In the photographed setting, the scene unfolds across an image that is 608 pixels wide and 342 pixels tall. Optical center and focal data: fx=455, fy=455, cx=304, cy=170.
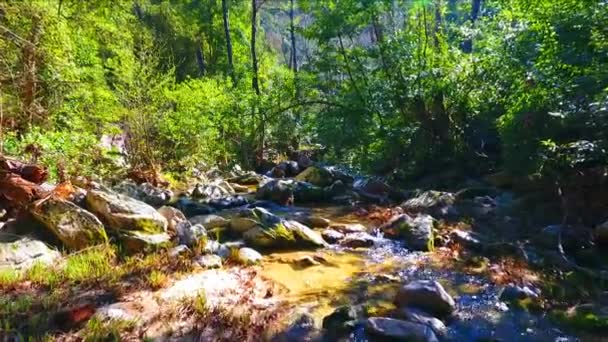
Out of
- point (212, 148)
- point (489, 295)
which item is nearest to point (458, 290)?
point (489, 295)

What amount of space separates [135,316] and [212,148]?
10505mm

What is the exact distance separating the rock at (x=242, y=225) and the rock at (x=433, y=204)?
3.36m

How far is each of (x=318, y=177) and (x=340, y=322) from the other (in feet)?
27.7

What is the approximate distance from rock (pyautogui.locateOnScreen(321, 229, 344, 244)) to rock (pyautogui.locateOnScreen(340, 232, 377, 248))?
10 cm

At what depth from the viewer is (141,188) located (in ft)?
35.2

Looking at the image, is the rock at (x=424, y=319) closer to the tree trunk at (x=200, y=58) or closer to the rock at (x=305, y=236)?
the rock at (x=305, y=236)

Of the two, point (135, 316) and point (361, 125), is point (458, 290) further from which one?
point (361, 125)

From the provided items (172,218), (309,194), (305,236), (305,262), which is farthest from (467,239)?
(309,194)

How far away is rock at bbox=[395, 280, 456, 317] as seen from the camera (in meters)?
4.46

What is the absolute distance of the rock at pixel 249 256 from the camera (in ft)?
19.6

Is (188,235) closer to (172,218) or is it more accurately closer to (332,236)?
(172,218)

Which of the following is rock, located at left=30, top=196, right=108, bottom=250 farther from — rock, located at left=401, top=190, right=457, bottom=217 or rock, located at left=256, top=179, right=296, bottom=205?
rock, located at left=401, top=190, right=457, bottom=217

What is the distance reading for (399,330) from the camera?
3941 millimetres

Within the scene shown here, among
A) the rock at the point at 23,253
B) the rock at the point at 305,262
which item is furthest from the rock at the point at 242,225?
the rock at the point at 23,253
